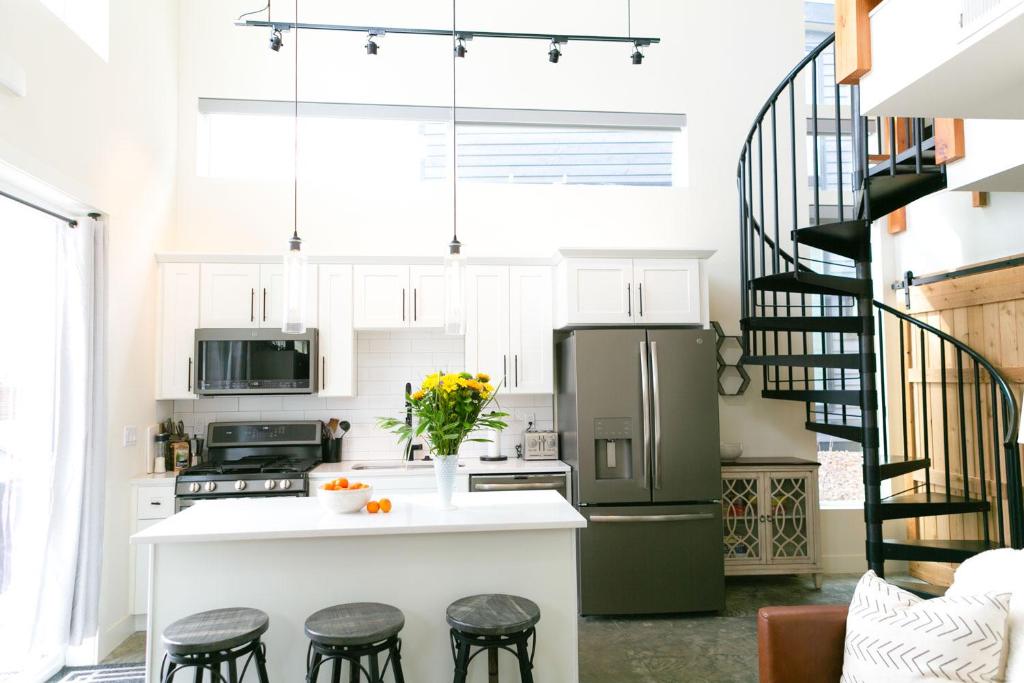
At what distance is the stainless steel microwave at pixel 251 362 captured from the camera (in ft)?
14.4

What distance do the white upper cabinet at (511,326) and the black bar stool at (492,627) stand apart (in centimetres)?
217

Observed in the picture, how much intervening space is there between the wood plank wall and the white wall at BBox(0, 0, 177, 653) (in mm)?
4861

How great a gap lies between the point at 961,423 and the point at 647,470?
1812 millimetres

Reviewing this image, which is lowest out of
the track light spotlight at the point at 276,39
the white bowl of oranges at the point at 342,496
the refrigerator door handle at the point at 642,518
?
the refrigerator door handle at the point at 642,518

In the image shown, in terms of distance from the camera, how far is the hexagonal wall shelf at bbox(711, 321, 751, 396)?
5.09m

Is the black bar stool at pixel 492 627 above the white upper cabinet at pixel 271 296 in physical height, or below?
below

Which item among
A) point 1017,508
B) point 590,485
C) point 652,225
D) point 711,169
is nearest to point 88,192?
point 590,485

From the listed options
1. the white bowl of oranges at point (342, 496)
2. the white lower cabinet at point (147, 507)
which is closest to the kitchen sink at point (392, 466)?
the white lower cabinet at point (147, 507)

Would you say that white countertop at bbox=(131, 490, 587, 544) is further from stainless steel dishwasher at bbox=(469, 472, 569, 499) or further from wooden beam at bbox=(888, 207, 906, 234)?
wooden beam at bbox=(888, 207, 906, 234)

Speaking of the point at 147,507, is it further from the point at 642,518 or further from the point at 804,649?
the point at 804,649

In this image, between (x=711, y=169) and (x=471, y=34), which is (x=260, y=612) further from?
(x=711, y=169)

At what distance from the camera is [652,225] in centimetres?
520

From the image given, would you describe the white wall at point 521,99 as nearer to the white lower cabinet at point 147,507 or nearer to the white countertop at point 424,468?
the white countertop at point 424,468

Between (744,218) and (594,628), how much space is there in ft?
9.11
